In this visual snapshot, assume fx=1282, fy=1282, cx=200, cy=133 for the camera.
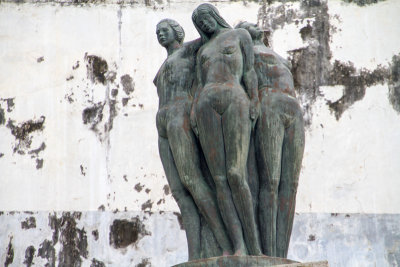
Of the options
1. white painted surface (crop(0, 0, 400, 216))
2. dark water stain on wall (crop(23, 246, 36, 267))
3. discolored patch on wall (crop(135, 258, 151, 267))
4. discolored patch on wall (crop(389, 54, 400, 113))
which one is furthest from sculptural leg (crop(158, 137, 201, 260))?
discolored patch on wall (crop(389, 54, 400, 113))

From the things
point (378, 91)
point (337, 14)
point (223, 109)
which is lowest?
point (223, 109)

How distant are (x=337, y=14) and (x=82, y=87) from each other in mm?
2953

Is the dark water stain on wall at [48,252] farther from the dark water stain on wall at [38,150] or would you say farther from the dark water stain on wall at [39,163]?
the dark water stain on wall at [38,150]

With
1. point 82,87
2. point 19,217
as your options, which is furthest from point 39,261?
point 82,87

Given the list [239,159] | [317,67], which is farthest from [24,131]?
[239,159]

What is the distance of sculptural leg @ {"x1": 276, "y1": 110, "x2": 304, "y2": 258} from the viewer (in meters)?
9.34

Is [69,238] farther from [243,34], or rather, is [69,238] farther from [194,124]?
[243,34]

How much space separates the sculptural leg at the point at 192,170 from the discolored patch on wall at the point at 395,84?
493cm

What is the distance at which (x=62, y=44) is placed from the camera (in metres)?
14.1

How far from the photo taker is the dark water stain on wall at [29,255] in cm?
1316

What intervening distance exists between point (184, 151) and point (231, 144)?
1.28 feet

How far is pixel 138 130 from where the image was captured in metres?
13.7

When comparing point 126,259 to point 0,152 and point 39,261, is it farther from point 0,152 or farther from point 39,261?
point 0,152

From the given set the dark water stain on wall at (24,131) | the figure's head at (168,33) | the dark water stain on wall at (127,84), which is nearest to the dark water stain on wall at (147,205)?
the dark water stain on wall at (127,84)
